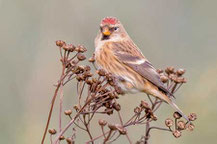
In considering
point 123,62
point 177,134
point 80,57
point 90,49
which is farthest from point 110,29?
point 177,134

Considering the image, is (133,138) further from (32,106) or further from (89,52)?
(89,52)

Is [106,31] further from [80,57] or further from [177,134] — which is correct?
[177,134]

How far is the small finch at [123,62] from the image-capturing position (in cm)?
527

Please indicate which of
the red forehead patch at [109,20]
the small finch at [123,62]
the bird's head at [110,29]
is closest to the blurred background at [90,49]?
the small finch at [123,62]

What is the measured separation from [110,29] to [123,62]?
401 mm

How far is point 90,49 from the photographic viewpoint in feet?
22.4

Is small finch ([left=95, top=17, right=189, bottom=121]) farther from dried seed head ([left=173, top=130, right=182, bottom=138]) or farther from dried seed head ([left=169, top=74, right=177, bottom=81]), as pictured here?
dried seed head ([left=173, top=130, right=182, bottom=138])

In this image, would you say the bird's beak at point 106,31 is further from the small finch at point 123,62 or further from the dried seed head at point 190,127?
the dried seed head at point 190,127

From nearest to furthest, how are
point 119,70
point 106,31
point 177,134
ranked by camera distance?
point 177,134 → point 119,70 → point 106,31

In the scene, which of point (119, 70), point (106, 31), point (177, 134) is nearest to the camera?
point (177, 134)

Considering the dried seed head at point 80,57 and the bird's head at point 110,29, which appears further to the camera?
the bird's head at point 110,29

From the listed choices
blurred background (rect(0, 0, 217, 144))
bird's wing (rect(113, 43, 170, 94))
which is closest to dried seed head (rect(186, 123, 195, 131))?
blurred background (rect(0, 0, 217, 144))

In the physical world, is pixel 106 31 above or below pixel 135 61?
above

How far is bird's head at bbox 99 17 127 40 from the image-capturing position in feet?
18.3
